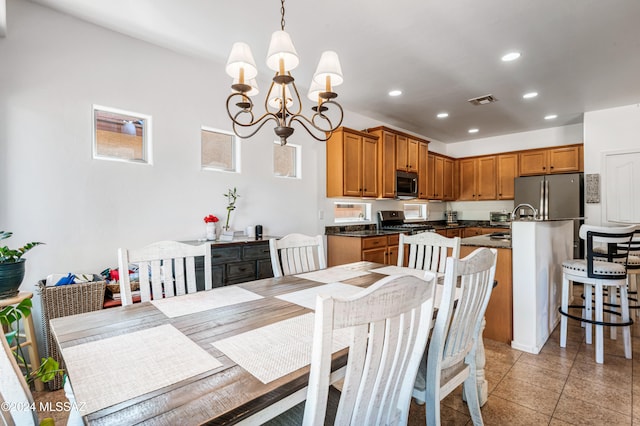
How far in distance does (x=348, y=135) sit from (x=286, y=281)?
2.93 metres

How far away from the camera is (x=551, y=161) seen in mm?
5492

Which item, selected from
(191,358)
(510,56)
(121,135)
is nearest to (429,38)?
(510,56)

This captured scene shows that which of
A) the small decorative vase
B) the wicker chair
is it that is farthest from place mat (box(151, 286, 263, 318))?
the small decorative vase

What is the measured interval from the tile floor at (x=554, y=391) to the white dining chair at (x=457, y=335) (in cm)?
39

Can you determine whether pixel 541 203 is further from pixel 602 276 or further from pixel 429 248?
pixel 429 248

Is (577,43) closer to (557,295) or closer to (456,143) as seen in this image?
(557,295)

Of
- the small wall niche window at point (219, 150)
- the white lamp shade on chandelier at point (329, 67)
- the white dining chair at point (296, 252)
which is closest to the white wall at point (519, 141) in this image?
the small wall niche window at point (219, 150)

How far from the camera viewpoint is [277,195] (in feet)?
12.9

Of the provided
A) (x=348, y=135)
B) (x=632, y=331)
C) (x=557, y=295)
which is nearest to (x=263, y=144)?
(x=348, y=135)

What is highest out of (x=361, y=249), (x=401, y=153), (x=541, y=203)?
(x=401, y=153)

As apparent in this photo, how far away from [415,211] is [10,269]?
610cm

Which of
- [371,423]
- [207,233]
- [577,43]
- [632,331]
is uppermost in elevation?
[577,43]

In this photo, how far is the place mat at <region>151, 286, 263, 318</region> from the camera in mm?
1427

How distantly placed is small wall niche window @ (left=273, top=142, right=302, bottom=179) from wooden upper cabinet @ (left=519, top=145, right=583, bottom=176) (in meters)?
4.35
